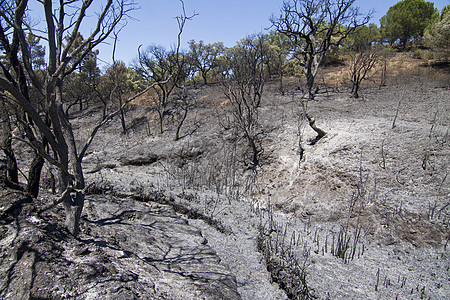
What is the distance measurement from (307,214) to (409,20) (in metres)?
31.2

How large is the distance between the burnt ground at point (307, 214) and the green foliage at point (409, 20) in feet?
70.6

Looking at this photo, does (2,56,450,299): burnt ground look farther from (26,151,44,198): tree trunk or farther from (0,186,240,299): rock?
(26,151,44,198): tree trunk

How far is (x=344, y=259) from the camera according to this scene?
421cm

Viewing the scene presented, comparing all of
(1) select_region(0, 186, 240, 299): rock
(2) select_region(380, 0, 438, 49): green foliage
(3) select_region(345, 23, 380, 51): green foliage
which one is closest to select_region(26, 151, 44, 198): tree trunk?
(1) select_region(0, 186, 240, 299): rock

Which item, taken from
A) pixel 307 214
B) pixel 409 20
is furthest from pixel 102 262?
pixel 409 20

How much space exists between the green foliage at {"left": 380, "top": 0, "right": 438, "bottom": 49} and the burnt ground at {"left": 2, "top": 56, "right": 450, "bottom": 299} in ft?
70.6

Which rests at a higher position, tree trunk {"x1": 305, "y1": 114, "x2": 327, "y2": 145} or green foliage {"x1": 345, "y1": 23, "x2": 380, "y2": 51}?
green foliage {"x1": 345, "y1": 23, "x2": 380, "y2": 51}

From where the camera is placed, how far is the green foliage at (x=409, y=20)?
88.5 ft

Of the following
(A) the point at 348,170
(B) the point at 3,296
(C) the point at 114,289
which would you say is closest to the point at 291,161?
(A) the point at 348,170

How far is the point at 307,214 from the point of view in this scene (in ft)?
20.1

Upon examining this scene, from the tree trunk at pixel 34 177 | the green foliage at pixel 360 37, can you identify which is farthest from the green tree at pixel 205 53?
the tree trunk at pixel 34 177

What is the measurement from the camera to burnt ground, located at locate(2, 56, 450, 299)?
3438mm

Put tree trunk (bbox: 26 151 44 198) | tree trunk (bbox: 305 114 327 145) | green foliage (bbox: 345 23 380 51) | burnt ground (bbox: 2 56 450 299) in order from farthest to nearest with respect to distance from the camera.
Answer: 1. green foliage (bbox: 345 23 380 51)
2. tree trunk (bbox: 305 114 327 145)
3. tree trunk (bbox: 26 151 44 198)
4. burnt ground (bbox: 2 56 450 299)

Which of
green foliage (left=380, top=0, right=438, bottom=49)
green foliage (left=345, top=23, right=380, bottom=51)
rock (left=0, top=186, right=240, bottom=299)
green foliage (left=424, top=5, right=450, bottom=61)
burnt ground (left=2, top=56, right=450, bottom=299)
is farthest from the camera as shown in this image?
green foliage (left=380, top=0, right=438, bottom=49)
